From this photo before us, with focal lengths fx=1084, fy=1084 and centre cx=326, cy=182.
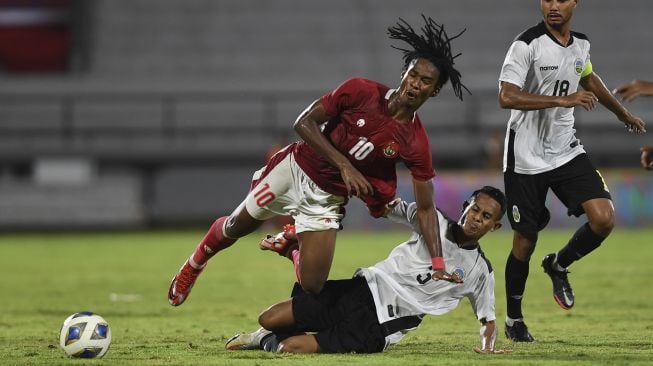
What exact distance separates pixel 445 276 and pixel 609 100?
2201mm

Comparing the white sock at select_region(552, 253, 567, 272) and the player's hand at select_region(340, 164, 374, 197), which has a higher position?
the player's hand at select_region(340, 164, 374, 197)

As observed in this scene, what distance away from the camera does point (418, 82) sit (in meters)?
6.77

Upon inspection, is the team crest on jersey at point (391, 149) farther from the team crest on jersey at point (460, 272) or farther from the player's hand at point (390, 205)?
the team crest on jersey at point (460, 272)

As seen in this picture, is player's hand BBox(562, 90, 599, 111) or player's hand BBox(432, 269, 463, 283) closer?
player's hand BBox(432, 269, 463, 283)

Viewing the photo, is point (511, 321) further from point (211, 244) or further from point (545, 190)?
point (211, 244)

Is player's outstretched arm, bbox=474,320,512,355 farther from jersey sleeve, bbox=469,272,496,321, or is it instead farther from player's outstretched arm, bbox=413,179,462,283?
player's outstretched arm, bbox=413,179,462,283

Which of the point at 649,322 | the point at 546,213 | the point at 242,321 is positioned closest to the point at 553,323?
the point at 649,322

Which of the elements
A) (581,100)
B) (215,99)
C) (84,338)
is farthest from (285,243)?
(215,99)

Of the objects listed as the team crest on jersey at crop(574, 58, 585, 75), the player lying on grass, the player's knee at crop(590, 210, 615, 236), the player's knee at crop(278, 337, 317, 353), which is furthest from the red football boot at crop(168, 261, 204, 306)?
the team crest on jersey at crop(574, 58, 585, 75)

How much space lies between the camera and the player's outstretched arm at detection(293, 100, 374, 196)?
260 inches

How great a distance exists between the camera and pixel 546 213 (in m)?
7.69

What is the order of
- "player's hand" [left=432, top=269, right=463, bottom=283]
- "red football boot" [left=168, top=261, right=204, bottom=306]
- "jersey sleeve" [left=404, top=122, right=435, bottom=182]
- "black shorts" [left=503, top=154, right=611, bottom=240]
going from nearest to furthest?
"player's hand" [left=432, top=269, right=463, bottom=283] → "jersey sleeve" [left=404, top=122, right=435, bottom=182] → "black shorts" [left=503, top=154, right=611, bottom=240] → "red football boot" [left=168, top=261, right=204, bottom=306]

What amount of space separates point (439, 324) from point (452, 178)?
12423mm

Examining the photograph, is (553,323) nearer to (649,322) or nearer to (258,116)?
(649,322)
